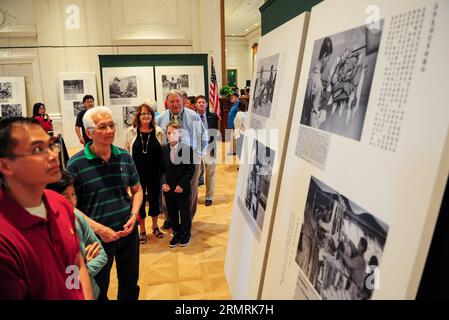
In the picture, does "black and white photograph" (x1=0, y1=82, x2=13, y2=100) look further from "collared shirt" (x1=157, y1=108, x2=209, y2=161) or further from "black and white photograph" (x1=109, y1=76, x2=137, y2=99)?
"collared shirt" (x1=157, y1=108, x2=209, y2=161)

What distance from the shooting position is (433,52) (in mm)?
933

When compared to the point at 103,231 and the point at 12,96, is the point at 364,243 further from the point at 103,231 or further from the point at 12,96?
the point at 12,96

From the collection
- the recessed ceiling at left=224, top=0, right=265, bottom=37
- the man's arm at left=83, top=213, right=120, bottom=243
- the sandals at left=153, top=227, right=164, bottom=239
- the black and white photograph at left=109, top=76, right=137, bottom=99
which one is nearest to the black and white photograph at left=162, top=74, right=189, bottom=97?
the black and white photograph at left=109, top=76, right=137, bottom=99

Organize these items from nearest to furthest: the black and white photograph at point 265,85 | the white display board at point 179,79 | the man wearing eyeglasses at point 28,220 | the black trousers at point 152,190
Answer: the man wearing eyeglasses at point 28,220
the black and white photograph at point 265,85
the black trousers at point 152,190
the white display board at point 179,79

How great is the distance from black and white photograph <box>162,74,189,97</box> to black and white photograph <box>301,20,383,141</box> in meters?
8.71

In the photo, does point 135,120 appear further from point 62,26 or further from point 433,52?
point 62,26

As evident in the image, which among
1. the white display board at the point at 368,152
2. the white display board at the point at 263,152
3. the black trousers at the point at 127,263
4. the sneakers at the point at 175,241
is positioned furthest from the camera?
the sneakers at the point at 175,241

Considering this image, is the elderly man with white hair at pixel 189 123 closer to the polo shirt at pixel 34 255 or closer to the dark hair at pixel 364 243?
the polo shirt at pixel 34 255

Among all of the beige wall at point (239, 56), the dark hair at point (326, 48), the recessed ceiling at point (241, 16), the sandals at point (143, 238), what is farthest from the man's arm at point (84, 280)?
the beige wall at point (239, 56)

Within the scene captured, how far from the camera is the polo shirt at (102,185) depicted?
2209 millimetres

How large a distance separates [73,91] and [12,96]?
1.84 m

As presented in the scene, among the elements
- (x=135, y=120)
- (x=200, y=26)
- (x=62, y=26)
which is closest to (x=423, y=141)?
(x=135, y=120)

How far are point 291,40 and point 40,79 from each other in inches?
404

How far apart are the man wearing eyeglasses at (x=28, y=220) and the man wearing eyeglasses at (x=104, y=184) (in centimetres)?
103
